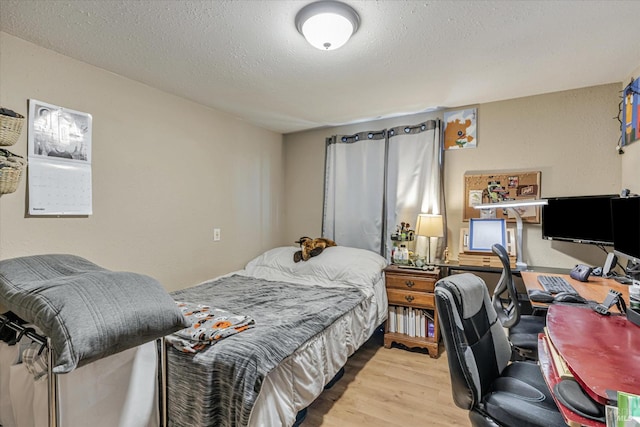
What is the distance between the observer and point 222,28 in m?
1.67

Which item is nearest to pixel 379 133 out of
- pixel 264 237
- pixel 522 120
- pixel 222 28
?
pixel 522 120

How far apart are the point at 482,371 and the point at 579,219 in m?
1.75

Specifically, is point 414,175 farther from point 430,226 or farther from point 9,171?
point 9,171

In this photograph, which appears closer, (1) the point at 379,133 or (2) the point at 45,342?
(2) the point at 45,342

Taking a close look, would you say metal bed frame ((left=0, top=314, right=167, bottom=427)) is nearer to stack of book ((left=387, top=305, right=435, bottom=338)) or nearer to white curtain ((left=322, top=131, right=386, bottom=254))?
stack of book ((left=387, top=305, right=435, bottom=338))

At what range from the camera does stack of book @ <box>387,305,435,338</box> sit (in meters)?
2.77

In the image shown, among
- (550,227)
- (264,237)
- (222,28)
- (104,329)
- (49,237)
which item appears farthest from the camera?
(264,237)

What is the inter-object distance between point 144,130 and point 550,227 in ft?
11.0

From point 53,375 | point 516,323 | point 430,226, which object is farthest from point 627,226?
point 53,375

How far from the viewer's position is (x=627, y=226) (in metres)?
1.69

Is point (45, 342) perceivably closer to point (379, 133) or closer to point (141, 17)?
point (141, 17)

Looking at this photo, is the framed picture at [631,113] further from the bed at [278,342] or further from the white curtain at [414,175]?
the bed at [278,342]

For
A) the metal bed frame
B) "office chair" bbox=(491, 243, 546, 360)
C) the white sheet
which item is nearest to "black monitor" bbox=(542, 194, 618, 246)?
"office chair" bbox=(491, 243, 546, 360)

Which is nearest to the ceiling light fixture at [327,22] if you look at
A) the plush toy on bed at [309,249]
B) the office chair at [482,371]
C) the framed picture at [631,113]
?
the office chair at [482,371]
